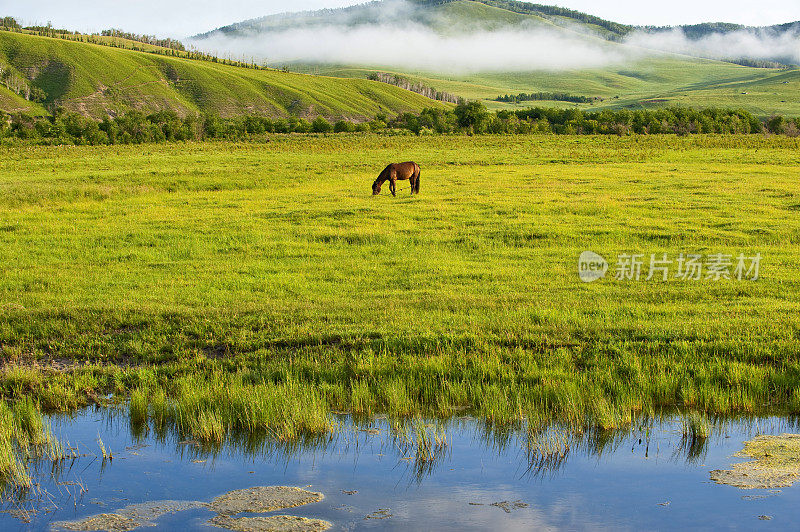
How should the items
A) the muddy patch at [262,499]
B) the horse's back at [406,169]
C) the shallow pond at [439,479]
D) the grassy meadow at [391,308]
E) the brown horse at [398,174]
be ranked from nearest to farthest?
the shallow pond at [439,479] → the muddy patch at [262,499] → the grassy meadow at [391,308] → the brown horse at [398,174] → the horse's back at [406,169]

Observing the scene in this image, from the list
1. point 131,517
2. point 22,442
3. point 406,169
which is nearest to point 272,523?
point 131,517

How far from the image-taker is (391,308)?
45.9 feet

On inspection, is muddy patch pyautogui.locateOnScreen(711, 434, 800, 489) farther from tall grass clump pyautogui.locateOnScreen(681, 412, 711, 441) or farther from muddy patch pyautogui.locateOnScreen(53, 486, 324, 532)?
muddy patch pyautogui.locateOnScreen(53, 486, 324, 532)

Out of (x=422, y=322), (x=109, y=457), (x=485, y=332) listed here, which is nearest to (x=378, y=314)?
(x=422, y=322)

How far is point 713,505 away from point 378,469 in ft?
11.6

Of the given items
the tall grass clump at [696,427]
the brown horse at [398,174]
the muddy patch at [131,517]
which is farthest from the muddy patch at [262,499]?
the brown horse at [398,174]

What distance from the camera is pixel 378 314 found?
44.7 feet

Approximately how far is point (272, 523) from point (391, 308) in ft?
23.8

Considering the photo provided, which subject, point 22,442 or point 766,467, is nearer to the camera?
point 766,467

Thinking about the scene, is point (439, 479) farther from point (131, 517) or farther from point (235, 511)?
point (131, 517)

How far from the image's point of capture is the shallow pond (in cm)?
707

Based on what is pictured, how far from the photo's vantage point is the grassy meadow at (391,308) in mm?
10227

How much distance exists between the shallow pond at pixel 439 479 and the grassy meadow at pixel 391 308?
517mm

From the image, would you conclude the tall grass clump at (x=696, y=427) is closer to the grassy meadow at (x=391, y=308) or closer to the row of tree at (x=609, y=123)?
the grassy meadow at (x=391, y=308)
